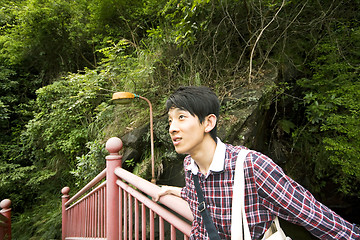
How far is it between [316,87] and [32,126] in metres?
7.41

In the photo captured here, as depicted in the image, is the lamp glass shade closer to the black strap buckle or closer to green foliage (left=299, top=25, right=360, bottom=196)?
the black strap buckle

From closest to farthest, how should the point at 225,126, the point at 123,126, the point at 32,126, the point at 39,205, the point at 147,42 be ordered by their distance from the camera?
the point at 225,126, the point at 123,126, the point at 147,42, the point at 32,126, the point at 39,205

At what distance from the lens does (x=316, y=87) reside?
396 cm

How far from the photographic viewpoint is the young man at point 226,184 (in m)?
0.61

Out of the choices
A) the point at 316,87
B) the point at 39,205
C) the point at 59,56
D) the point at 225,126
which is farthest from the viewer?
the point at 59,56

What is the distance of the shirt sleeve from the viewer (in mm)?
598

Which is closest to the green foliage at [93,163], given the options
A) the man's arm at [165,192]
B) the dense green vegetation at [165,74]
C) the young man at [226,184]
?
the dense green vegetation at [165,74]

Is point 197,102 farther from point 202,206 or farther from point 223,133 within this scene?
point 223,133

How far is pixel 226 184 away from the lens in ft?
2.39

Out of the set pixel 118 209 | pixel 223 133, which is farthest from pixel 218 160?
pixel 223 133

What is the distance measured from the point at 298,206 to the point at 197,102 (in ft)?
1.62

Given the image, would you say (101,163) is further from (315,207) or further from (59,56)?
(59,56)

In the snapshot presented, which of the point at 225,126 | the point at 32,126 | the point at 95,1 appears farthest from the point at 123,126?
the point at 95,1

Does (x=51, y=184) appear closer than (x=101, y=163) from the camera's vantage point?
No
